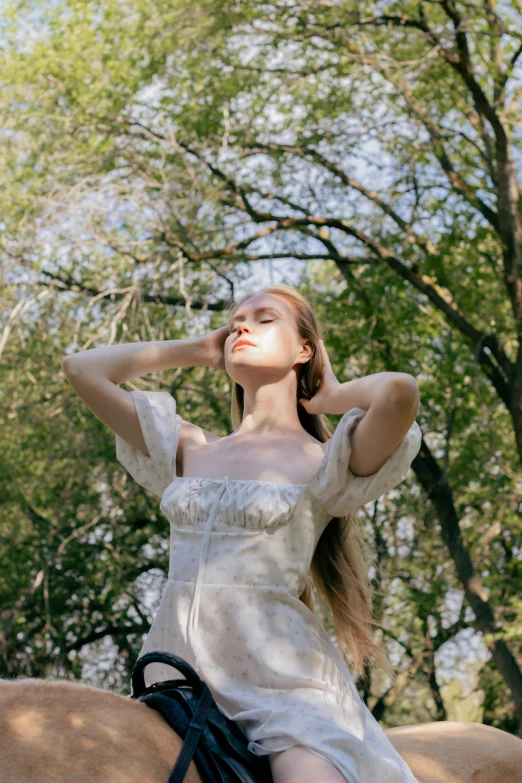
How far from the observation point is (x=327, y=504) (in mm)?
2205

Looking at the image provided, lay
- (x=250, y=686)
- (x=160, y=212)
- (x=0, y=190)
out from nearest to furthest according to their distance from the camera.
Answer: (x=250, y=686)
(x=160, y=212)
(x=0, y=190)

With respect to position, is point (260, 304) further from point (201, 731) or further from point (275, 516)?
point (201, 731)

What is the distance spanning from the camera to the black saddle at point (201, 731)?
1.72m

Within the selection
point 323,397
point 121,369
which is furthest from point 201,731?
point 121,369

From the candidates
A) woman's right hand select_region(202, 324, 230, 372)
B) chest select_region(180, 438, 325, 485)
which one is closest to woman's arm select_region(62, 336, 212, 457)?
woman's right hand select_region(202, 324, 230, 372)

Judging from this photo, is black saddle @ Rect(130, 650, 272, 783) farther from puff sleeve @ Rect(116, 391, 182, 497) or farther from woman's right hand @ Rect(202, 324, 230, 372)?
woman's right hand @ Rect(202, 324, 230, 372)

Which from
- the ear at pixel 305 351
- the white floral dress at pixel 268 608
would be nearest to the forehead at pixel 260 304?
the ear at pixel 305 351

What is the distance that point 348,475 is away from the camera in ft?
7.16

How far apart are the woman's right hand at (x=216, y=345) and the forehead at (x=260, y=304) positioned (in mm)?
68

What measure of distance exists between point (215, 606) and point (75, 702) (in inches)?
16.4

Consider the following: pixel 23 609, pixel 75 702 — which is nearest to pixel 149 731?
pixel 75 702

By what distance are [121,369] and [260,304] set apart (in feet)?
1.36

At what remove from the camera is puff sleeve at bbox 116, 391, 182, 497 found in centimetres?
A: 242

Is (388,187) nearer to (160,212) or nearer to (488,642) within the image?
(160,212)
